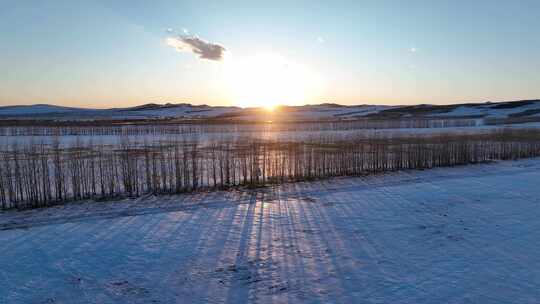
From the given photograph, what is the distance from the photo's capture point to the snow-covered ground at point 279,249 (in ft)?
16.7

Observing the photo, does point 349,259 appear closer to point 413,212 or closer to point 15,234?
point 413,212

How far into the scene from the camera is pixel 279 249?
21.7 feet

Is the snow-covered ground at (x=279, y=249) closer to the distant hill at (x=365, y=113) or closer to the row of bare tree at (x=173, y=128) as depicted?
the row of bare tree at (x=173, y=128)

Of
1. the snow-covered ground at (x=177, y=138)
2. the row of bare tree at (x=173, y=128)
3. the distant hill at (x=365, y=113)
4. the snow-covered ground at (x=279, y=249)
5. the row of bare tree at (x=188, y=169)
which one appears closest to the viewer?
the snow-covered ground at (x=279, y=249)

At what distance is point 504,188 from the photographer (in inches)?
447

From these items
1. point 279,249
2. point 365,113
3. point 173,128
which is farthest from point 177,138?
point 365,113

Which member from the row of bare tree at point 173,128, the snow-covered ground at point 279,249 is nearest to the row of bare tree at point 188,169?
the snow-covered ground at point 279,249

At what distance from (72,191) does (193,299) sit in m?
7.70

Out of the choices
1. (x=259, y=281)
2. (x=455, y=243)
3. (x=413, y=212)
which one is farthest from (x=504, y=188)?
(x=259, y=281)

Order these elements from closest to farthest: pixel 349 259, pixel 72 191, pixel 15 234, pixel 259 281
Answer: pixel 259 281 → pixel 349 259 → pixel 15 234 → pixel 72 191

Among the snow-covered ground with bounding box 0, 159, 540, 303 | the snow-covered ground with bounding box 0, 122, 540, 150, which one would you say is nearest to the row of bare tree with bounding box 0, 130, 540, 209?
the snow-covered ground with bounding box 0, 159, 540, 303

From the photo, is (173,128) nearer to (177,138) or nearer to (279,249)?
(177,138)

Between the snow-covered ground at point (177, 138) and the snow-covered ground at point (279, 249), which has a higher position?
the snow-covered ground at point (177, 138)

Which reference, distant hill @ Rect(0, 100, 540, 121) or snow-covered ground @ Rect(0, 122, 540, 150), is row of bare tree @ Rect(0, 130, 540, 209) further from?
distant hill @ Rect(0, 100, 540, 121)
